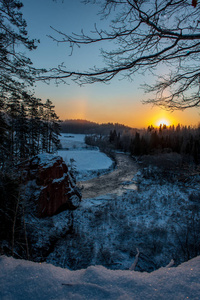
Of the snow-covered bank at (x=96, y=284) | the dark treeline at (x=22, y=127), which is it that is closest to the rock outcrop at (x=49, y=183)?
the dark treeline at (x=22, y=127)

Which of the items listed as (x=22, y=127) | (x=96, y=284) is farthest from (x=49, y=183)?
(x=22, y=127)

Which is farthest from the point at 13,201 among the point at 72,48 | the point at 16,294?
the point at 72,48

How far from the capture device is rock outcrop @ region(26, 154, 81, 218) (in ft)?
28.5

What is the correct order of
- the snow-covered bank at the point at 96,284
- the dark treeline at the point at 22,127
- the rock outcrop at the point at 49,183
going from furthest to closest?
the rock outcrop at the point at 49,183 → the dark treeline at the point at 22,127 → the snow-covered bank at the point at 96,284

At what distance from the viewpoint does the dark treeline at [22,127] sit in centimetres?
474

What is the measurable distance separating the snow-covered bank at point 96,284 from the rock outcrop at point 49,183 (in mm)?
7659

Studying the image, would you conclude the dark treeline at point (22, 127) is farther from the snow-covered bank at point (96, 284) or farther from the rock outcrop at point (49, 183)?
the snow-covered bank at point (96, 284)

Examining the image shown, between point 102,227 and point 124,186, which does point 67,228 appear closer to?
point 102,227

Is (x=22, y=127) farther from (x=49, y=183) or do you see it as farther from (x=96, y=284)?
(x=96, y=284)

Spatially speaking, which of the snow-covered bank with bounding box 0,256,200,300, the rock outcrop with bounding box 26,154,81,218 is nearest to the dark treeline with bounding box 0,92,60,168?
the rock outcrop with bounding box 26,154,81,218

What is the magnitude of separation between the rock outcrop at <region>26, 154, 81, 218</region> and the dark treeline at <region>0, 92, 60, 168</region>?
1200 mm

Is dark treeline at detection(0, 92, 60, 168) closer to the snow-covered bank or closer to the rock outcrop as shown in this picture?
the rock outcrop

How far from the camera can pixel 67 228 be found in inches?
337

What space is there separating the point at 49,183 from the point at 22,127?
1495 cm
